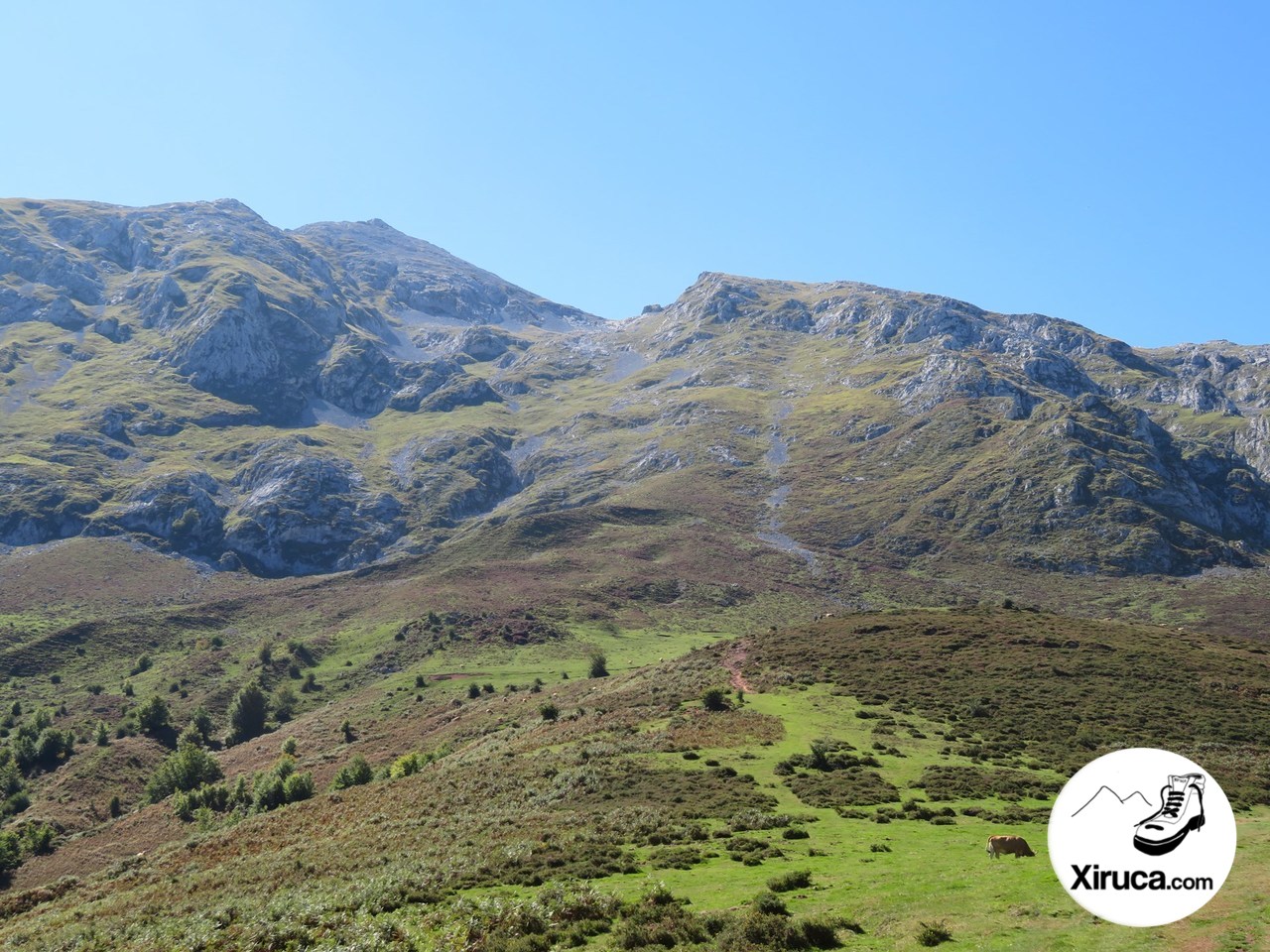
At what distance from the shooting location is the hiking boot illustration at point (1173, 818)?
14.9m

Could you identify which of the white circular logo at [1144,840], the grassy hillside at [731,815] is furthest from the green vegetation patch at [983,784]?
the white circular logo at [1144,840]

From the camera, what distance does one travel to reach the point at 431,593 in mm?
172500

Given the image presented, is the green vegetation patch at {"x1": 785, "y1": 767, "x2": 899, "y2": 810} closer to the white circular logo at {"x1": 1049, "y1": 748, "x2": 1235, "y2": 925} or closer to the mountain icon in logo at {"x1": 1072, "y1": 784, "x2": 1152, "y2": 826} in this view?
the white circular logo at {"x1": 1049, "y1": 748, "x2": 1235, "y2": 925}

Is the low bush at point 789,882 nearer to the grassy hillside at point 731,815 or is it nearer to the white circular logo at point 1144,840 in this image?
the grassy hillside at point 731,815

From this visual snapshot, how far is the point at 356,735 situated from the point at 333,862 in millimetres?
66951

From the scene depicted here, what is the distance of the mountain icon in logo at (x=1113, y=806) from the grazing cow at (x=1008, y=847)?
14.5 metres

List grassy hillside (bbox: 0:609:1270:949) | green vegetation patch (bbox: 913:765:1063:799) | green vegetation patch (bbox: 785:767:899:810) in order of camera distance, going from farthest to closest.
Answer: green vegetation patch (bbox: 913:765:1063:799), green vegetation patch (bbox: 785:767:899:810), grassy hillside (bbox: 0:609:1270:949)

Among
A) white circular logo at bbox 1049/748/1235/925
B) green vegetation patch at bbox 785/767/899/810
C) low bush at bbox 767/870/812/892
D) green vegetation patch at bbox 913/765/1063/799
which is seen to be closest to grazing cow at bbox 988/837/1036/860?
low bush at bbox 767/870/812/892

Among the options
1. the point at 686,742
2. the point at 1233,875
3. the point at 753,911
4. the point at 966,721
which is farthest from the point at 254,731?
the point at 1233,875

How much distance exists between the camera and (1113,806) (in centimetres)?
1523

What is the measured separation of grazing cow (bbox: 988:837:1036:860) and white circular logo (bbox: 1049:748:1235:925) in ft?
46.4

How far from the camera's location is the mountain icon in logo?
1510 centimetres

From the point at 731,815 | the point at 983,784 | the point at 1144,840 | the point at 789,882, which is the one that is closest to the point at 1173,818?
the point at 1144,840

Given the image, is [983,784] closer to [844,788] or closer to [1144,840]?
[844,788]
